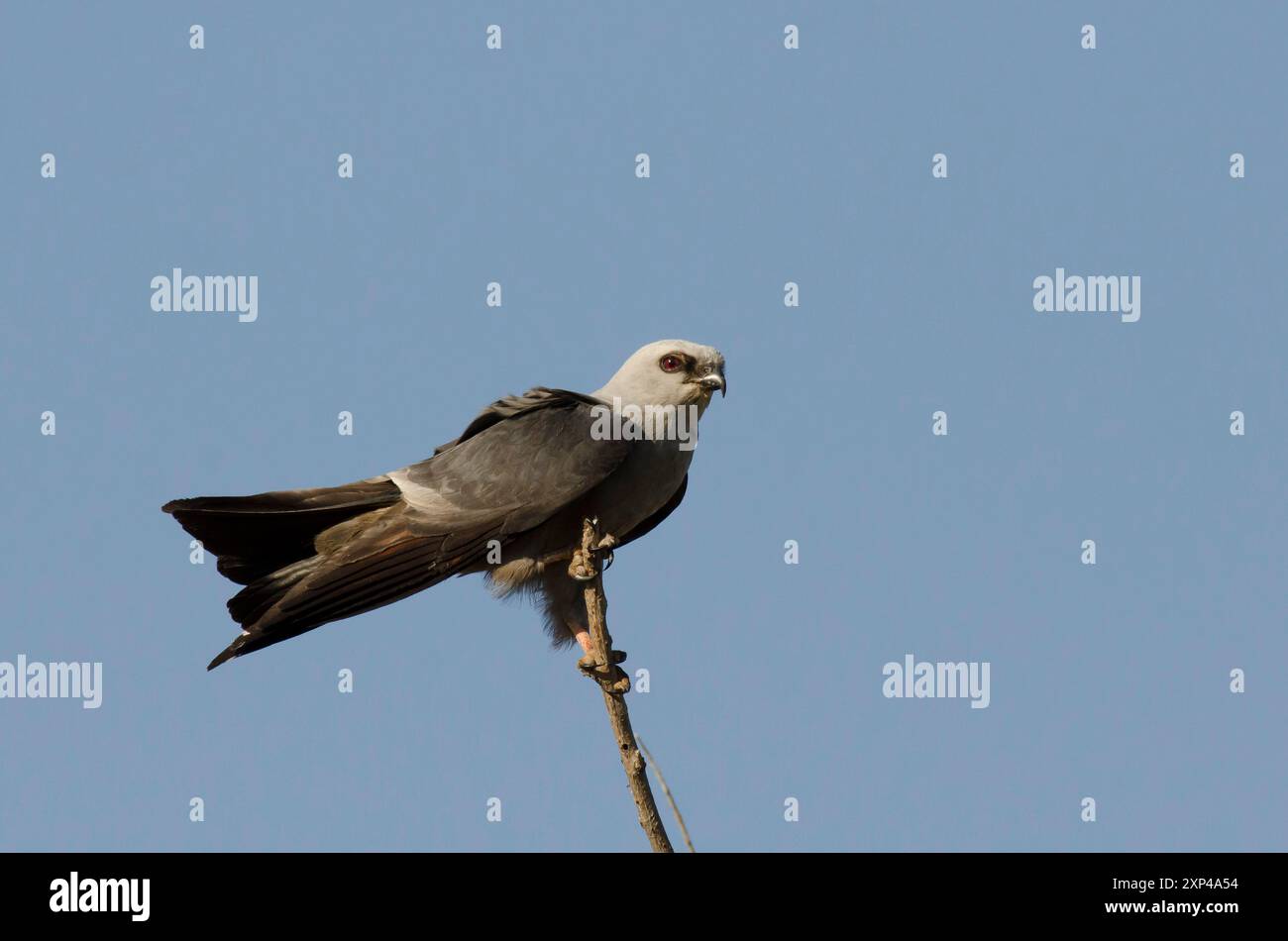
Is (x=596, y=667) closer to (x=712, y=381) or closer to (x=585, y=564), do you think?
(x=585, y=564)

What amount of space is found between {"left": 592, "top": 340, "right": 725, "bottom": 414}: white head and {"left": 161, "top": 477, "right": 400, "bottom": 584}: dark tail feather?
195cm

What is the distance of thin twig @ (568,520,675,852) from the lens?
8930 mm

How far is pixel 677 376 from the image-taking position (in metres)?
10.7

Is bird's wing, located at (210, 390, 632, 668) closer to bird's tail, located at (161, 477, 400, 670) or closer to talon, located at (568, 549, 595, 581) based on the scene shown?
bird's tail, located at (161, 477, 400, 670)

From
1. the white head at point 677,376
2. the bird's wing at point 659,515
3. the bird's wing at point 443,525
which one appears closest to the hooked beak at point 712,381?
the white head at point 677,376

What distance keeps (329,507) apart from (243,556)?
2.04 ft

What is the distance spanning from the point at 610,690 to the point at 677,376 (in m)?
2.36

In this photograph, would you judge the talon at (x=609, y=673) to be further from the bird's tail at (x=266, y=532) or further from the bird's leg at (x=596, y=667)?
the bird's tail at (x=266, y=532)

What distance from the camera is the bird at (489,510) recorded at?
33.1ft

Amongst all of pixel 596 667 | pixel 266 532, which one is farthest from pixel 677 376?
pixel 266 532

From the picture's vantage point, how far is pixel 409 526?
10.3m
